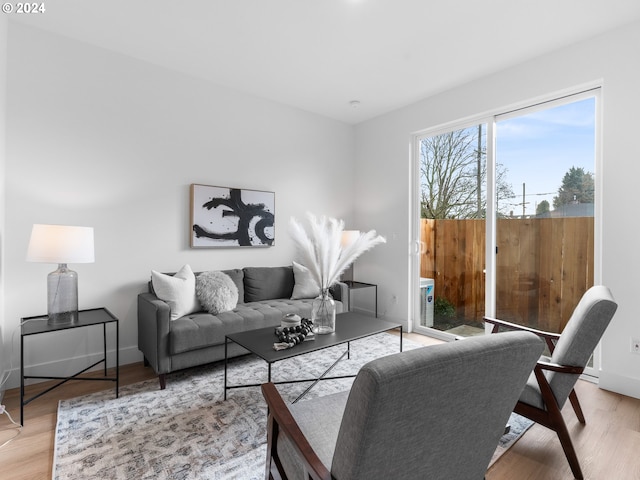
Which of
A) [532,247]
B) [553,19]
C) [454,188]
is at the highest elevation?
[553,19]

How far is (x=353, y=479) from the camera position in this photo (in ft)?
2.82

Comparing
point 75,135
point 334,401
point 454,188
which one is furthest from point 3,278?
point 454,188

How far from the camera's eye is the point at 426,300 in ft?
13.6

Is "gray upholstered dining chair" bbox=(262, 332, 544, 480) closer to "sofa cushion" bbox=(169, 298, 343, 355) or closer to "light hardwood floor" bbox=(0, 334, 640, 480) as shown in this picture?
"light hardwood floor" bbox=(0, 334, 640, 480)

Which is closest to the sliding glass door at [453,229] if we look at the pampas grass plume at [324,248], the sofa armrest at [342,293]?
the sofa armrest at [342,293]

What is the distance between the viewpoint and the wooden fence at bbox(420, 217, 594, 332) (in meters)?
2.93

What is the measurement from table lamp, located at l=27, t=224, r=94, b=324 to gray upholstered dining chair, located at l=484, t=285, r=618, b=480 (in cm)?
277

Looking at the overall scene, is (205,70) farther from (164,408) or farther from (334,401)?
(334,401)

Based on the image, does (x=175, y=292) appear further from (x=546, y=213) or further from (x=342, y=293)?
(x=546, y=213)

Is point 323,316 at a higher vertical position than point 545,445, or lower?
higher

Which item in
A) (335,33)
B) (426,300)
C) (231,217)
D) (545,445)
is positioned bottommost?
(545,445)

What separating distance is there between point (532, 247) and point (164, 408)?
3240 mm

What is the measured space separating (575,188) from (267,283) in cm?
294

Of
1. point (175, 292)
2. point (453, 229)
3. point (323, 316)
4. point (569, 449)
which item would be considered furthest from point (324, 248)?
point (453, 229)
